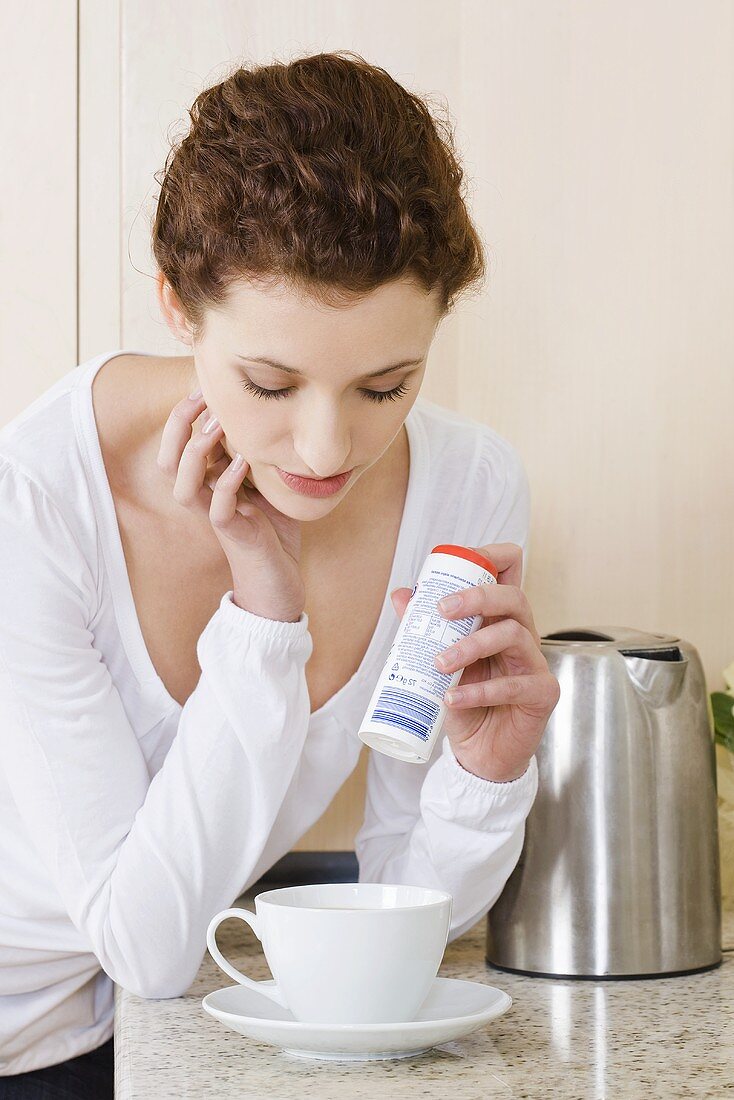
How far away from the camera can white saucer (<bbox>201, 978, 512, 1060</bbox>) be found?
27.0 inches

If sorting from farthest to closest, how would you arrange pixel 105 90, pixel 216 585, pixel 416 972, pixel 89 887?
pixel 105 90, pixel 216 585, pixel 89 887, pixel 416 972

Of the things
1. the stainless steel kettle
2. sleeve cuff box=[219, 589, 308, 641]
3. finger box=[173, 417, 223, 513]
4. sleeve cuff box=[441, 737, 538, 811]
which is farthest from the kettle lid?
finger box=[173, 417, 223, 513]

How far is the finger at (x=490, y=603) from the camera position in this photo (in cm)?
78

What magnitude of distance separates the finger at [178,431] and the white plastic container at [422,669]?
0.24 m

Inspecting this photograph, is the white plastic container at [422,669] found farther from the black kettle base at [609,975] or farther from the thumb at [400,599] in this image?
the black kettle base at [609,975]

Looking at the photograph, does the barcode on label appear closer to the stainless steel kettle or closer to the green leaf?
the stainless steel kettle

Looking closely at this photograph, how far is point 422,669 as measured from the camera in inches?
30.2

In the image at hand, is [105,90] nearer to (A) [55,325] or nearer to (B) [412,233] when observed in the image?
(A) [55,325]

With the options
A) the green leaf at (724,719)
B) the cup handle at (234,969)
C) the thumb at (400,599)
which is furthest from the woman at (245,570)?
the green leaf at (724,719)

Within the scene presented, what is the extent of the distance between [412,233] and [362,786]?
68cm

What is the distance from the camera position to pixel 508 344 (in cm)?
125

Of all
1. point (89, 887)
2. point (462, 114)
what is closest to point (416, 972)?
point (89, 887)

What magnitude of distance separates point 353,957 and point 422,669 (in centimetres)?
18

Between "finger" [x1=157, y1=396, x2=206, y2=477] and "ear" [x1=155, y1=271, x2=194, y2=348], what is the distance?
0.18 ft
